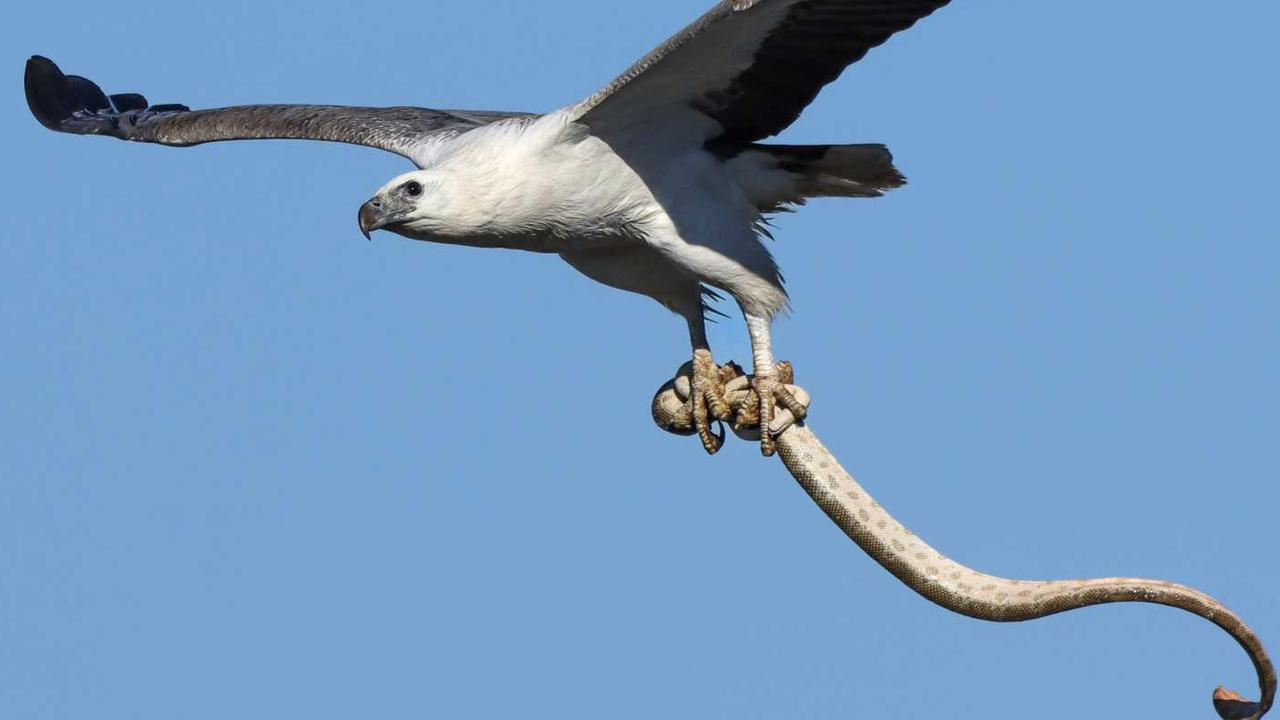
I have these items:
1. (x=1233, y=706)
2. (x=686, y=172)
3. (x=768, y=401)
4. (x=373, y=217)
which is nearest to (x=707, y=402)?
(x=768, y=401)

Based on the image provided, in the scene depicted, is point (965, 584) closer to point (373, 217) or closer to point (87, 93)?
point (373, 217)

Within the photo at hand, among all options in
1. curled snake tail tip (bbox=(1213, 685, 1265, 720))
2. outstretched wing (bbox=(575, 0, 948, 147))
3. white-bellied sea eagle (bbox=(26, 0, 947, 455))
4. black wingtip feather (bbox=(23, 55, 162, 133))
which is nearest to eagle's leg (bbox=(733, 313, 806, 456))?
white-bellied sea eagle (bbox=(26, 0, 947, 455))

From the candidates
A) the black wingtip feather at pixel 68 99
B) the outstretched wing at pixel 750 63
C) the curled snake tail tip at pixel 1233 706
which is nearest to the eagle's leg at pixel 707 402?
the outstretched wing at pixel 750 63

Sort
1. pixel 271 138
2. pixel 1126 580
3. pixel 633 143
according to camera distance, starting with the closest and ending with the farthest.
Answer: pixel 1126 580
pixel 633 143
pixel 271 138

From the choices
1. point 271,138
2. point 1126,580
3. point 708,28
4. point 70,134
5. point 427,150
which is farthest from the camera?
point 70,134

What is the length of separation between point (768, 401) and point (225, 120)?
392 cm

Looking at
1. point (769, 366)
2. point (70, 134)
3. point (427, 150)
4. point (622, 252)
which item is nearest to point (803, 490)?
point (769, 366)

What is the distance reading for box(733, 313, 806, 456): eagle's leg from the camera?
34.6ft

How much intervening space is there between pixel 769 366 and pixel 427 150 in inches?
81.8

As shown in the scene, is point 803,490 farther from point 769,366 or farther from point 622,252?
point 622,252

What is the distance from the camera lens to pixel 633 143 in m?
10.8

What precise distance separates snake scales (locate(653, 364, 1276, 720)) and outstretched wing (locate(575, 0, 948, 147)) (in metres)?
1.24

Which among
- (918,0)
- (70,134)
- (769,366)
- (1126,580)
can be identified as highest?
(70,134)

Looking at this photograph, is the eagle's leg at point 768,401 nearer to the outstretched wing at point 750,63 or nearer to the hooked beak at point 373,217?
the outstretched wing at point 750,63
